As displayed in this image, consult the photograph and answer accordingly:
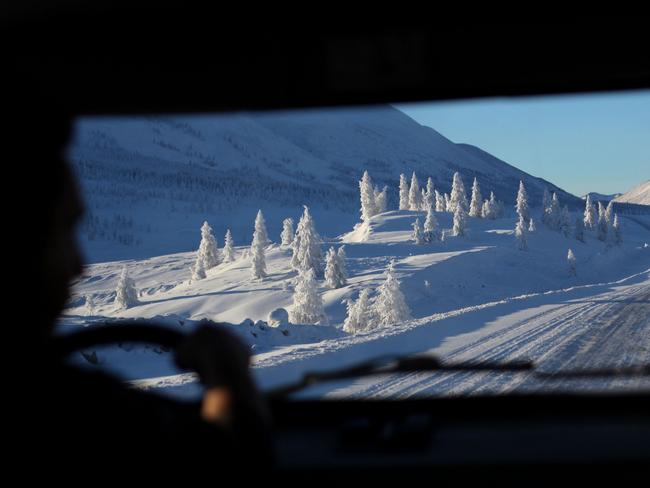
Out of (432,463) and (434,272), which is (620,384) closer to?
(432,463)

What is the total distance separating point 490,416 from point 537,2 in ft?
5.39

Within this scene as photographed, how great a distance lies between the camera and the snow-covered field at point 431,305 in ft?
25.8

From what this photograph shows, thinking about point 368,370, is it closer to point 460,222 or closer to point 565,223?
point 565,223

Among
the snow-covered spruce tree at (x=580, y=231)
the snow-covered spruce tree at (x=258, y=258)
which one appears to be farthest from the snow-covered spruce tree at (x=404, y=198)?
the snow-covered spruce tree at (x=258, y=258)

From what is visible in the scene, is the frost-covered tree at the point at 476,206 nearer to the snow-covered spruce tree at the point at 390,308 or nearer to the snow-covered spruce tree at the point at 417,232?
the snow-covered spruce tree at the point at 417,232

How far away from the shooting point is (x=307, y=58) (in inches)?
105

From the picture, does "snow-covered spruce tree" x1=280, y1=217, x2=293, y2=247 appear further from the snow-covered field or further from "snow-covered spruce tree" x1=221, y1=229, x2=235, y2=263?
"snow-covered spruce tree" x1=221, y1=229, x2=235, y2=263

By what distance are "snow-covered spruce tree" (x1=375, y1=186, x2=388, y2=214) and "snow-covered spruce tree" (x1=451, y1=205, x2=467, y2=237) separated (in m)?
6.59

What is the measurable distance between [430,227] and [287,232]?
492 inches

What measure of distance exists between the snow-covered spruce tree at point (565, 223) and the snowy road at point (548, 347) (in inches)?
1481

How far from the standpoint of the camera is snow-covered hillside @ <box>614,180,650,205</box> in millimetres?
4457

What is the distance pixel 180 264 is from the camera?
44.0 metres

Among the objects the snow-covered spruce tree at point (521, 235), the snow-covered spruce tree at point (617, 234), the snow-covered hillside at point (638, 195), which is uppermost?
the snow-covered hillside at point (638, 195)

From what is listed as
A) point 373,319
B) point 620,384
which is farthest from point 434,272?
point 620,384
